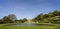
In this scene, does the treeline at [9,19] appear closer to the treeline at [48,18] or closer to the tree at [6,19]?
the tree at [6,19]

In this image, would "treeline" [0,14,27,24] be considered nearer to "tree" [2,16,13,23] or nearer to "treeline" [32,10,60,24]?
"tree" [2,16,13,23]

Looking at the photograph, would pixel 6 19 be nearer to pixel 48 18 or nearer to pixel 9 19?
pixel 9 19

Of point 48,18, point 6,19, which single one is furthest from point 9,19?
point 48,18

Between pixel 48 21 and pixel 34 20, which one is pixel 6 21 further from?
pixel 48 21

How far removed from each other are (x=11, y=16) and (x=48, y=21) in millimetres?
6979

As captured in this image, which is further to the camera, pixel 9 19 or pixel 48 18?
pixel 48 18

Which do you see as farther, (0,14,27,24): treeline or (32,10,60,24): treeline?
(32,10,60,24): treeline

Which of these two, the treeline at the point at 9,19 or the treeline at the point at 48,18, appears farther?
the treeline at the point at 48,18

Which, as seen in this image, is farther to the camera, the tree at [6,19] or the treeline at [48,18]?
the treeline at [48,18]

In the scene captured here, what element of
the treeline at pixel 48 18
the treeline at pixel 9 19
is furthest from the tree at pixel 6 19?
the treeline at pixel 48 18

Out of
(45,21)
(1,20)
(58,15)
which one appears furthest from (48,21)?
(1,20)

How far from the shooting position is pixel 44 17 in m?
24.7

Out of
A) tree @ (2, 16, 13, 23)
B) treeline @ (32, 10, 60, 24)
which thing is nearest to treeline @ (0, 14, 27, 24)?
tree @ (2, 16, 13, 23)

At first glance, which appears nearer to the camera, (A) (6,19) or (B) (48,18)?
(A) (6,19)
